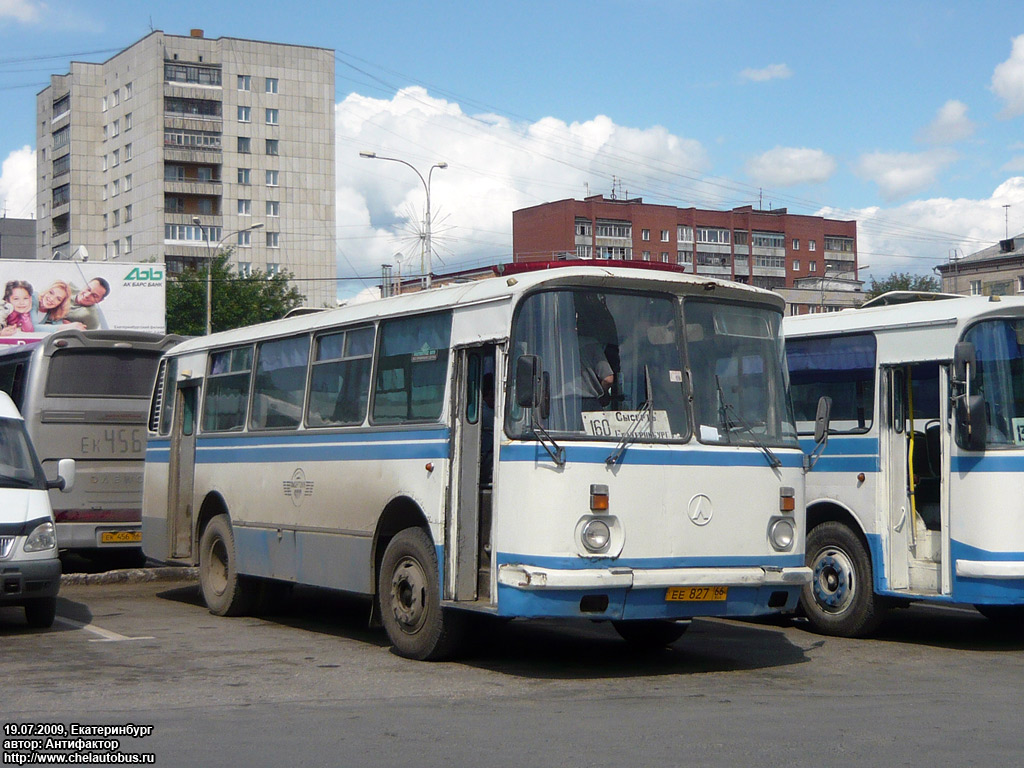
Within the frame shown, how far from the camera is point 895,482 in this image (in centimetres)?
1188

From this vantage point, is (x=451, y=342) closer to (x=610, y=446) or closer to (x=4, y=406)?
(x=610, y=446)

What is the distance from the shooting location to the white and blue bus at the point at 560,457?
30.2 feet

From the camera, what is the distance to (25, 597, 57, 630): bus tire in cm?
1232

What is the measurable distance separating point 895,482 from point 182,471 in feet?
25.4

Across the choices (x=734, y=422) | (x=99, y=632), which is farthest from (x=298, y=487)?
(x=734, y=422)

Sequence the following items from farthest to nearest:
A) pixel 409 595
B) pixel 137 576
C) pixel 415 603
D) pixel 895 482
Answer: pixel 137 576
pixel 895 482
pixel 409 595
pixel 415 603

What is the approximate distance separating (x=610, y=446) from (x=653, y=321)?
108cm

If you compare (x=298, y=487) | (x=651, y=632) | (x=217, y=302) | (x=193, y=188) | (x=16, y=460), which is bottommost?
(x=651, y=632)

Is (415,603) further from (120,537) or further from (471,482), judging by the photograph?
(120,537)

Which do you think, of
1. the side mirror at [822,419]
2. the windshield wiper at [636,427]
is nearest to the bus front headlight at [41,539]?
the windshield wiper at [636,427]

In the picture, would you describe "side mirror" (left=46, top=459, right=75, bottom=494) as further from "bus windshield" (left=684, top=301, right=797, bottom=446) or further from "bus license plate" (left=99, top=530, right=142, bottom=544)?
"bus windshield" (left=684, top=301, right=797, bottom=446)

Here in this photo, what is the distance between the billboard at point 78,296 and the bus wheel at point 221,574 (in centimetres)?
2696

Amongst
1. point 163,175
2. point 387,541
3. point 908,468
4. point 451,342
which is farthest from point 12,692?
point 163,175

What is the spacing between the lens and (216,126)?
9394cm
